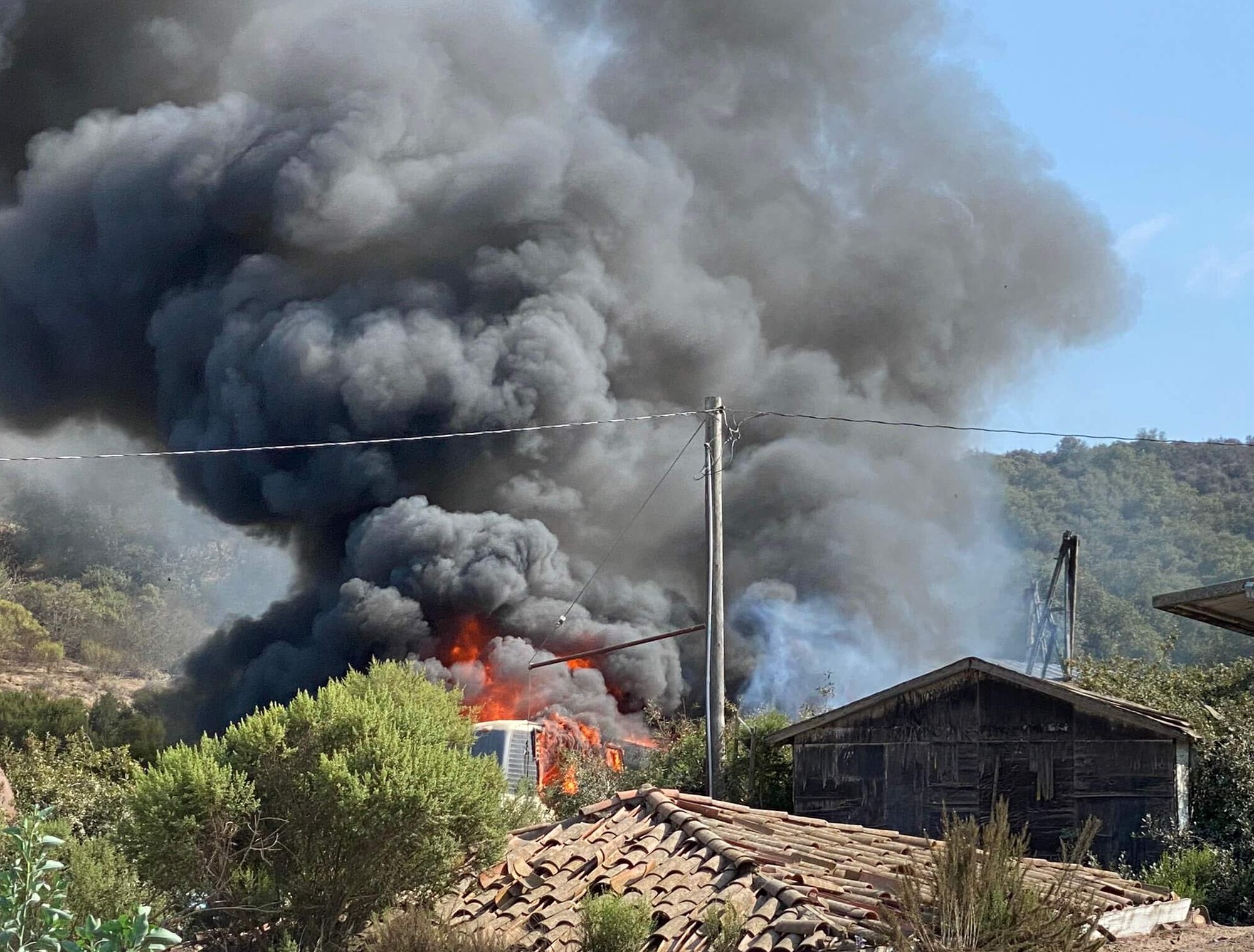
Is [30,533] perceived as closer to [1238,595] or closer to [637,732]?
[637,732]

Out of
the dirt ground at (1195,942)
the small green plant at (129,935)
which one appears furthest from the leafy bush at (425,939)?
the small green plant at (129,935)

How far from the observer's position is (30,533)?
80.9 metres

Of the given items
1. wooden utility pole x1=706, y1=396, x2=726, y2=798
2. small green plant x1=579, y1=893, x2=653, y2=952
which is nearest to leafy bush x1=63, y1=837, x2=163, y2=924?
small green plant x1=579, y1=893, x2=653, y2=952

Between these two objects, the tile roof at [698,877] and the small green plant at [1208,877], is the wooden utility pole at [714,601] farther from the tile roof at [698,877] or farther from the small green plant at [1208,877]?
the small green plant at [1208,877]

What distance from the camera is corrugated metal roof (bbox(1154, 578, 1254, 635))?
45.1 ft

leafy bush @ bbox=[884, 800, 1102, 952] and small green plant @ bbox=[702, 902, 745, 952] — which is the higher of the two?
leafy bush @ bbox=[884, 800, 1102, 952]

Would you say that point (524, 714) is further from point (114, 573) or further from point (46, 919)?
point (114, 573)

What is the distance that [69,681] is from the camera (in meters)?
58.3

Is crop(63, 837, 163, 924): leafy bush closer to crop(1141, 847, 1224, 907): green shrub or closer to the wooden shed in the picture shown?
the wooden shed

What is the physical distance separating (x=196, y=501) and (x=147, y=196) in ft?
34.1

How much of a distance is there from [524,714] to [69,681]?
2974cm

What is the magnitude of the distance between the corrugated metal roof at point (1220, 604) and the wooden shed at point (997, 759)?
4439 millimetres

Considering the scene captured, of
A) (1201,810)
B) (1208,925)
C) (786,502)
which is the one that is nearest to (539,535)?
(786,502)

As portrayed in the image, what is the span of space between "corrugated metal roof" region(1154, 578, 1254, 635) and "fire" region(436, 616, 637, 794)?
12505mm
